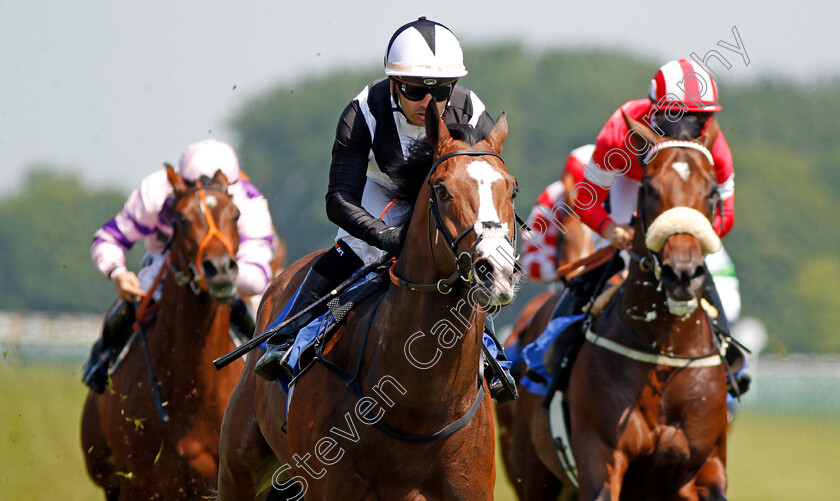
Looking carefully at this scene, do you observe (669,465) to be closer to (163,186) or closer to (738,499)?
(163,186)

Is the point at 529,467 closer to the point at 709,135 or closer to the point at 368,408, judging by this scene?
the point at 709,135

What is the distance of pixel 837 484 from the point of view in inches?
573

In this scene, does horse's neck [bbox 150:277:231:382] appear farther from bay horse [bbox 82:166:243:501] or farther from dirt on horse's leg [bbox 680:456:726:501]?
dirt on horse's leg [bbox 680:456:726:501]

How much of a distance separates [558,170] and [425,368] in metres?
52.9

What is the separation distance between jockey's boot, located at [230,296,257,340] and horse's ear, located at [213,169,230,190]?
803 mm

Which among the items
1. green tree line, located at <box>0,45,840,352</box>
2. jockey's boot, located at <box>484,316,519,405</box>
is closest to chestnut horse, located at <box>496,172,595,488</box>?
jockey's boot, located at <box>484,316,519,405</box>

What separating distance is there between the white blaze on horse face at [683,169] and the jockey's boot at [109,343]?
413cm

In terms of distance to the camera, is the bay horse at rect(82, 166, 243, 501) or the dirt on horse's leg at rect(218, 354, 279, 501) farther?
the bay horse at rect(82, 166, 243, 501)

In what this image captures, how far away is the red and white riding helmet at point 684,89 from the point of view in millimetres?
6746

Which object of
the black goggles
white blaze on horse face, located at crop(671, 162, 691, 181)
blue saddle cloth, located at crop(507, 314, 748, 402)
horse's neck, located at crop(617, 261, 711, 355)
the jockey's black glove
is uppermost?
the black goggles

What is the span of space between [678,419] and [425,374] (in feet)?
7.87

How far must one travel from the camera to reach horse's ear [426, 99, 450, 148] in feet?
14.6

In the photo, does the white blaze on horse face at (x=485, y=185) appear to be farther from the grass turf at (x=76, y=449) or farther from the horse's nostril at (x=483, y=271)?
the grass turf at (x=76, y=449)

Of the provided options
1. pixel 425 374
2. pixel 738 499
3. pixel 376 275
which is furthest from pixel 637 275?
pixel 738 499
